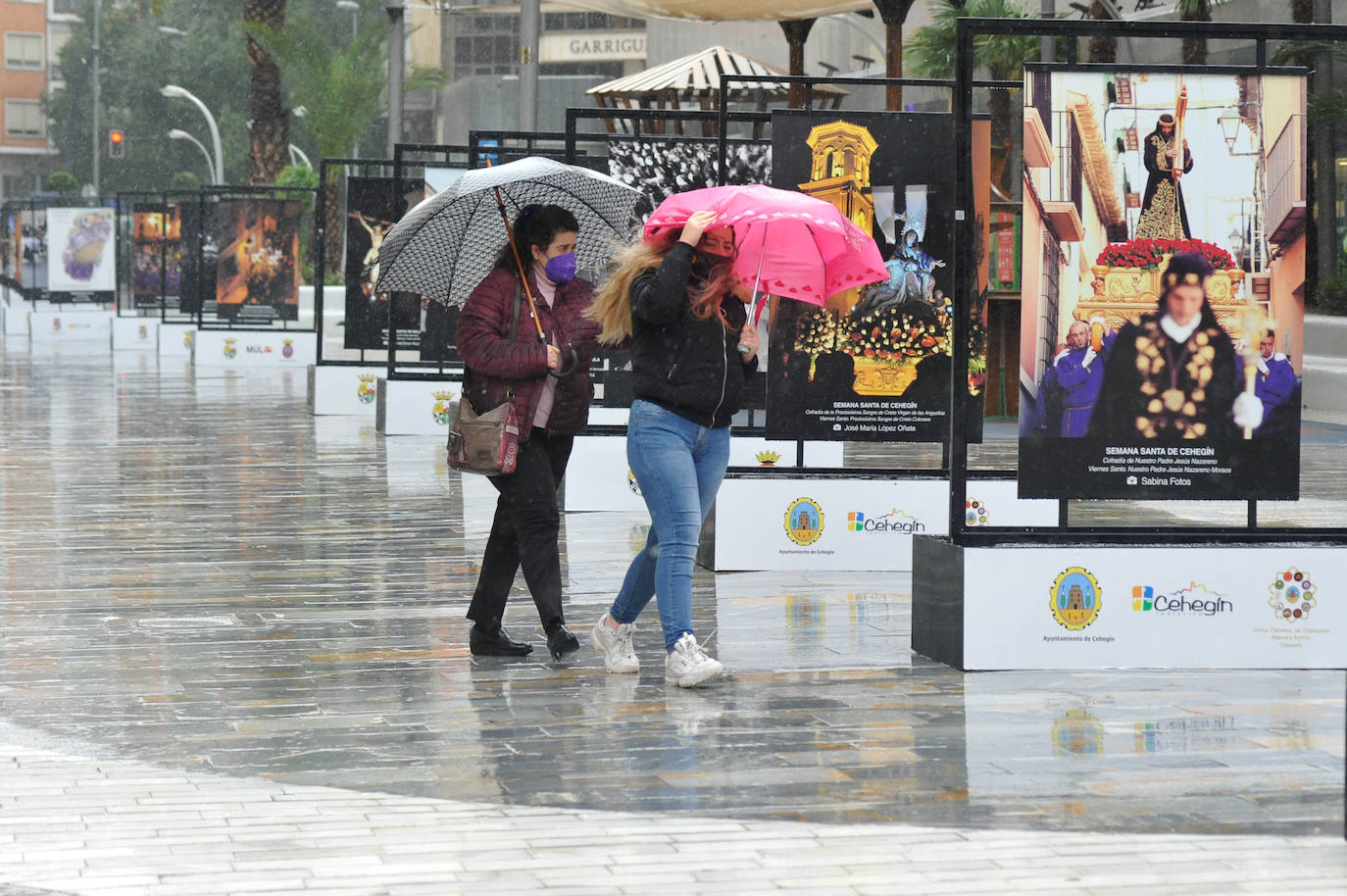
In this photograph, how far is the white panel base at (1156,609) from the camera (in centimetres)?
751

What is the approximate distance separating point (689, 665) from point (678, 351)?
1.15 m

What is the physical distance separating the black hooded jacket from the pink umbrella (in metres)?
0.30

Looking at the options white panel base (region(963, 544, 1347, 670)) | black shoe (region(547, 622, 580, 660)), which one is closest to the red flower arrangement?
white panel base (region(963, 544, 1347, 670))

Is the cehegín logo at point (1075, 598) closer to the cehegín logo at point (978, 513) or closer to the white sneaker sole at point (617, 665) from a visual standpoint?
the white sneaker sole at point (617, 665)

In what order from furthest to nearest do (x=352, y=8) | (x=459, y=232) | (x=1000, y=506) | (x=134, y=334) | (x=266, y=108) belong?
(x=352, y=8), (x=134, y=334), (x=266, y=108), (x=1000, y=506), (x=459, y=232)

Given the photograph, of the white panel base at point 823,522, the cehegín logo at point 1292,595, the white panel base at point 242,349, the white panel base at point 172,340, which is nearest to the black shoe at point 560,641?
the white panel base at point 823,522

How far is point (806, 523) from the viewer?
10164 millimetres

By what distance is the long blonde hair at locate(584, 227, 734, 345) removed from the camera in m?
7.02

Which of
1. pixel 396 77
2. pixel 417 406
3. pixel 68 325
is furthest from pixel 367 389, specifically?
pixel 68 325

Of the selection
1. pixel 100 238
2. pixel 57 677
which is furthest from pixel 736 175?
pixel 100 238

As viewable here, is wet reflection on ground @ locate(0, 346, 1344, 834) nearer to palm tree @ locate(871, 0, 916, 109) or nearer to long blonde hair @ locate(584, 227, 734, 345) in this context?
long blonde hair @ locate(584, 227, 734, 345)

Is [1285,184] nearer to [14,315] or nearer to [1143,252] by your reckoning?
[1143,252]

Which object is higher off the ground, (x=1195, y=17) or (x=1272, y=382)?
(x=1195, y=17)

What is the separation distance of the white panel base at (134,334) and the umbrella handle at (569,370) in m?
31.7
